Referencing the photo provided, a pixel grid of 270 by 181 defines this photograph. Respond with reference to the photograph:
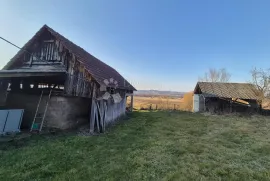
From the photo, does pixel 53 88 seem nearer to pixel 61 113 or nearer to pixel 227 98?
pixel 61 113

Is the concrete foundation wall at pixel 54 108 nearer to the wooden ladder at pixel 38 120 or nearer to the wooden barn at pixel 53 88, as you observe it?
the wooden barn at pixel 53 88

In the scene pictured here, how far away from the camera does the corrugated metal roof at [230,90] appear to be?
→ 19.3 metres

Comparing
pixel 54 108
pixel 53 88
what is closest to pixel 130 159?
pixel 54 108

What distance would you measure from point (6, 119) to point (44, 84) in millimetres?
2792

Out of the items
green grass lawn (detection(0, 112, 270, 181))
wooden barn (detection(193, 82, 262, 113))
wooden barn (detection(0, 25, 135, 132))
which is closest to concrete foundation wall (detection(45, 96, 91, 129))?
wooden barn (detection(0, 25, 135, 132))

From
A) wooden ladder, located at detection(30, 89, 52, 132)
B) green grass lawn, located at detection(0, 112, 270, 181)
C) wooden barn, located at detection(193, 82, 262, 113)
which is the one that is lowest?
green grass lawn, located at detection(0, 112, 270, 181)

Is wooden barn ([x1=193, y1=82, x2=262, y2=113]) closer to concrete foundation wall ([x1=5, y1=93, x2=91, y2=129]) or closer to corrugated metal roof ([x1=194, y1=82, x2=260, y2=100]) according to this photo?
corrugated metal roof ([x1=194, y1=82, x2=260, y2=100])

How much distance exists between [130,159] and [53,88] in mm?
6269

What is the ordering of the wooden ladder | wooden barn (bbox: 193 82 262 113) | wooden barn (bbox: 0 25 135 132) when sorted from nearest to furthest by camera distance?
the wooden ladder, wooden barn (bbox: 0 25 135 132), wooden barn (bbox: 193 82 262 113)

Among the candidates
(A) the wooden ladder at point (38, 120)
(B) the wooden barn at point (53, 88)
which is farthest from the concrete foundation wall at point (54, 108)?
(A) the wooden ladder at point (38, 120)

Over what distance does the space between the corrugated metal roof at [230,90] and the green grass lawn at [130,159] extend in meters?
12.4

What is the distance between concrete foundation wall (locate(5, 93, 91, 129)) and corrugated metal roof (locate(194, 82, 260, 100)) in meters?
15.1

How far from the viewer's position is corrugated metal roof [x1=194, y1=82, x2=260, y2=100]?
19312 millimetres

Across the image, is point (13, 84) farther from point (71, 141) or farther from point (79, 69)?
point (71, 141)
